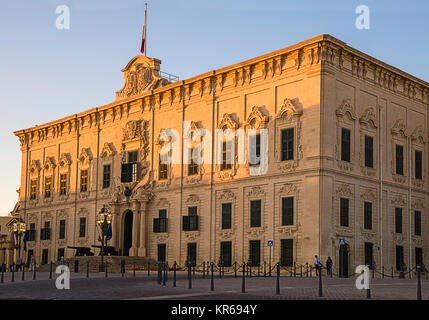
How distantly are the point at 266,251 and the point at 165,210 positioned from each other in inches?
408

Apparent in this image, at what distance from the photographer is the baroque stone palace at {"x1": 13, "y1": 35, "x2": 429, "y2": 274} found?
38.9 metres

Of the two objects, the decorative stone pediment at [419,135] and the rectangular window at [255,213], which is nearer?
the rectangular window at [255,213]

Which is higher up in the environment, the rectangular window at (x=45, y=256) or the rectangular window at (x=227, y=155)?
the rectangular window at (x=227, y=155)

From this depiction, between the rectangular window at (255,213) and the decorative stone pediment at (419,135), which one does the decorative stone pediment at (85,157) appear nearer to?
the rectangular window at (255,213)

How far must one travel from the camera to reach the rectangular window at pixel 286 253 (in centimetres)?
3891

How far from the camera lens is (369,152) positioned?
136 feet

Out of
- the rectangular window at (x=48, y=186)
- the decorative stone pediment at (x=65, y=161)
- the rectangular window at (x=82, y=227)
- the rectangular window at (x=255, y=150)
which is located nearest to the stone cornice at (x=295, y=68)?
the rectangular window at (x=255, y=150)

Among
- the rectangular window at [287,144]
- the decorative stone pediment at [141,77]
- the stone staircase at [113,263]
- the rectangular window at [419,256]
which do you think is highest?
the decorative stone pediment at [141,77]

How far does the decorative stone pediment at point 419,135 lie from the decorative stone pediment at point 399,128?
1000 mm

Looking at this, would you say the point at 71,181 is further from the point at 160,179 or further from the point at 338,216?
the point at 338,216

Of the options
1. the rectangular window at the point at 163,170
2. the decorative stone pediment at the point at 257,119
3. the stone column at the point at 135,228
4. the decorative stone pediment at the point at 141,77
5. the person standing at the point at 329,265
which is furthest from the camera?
the decorative stone pediment at the point at 141,77

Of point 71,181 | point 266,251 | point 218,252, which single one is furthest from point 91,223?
point 266,251

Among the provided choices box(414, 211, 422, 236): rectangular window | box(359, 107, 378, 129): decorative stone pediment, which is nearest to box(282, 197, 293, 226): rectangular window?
box(359, 107, 378, 129): decorative stone pediment

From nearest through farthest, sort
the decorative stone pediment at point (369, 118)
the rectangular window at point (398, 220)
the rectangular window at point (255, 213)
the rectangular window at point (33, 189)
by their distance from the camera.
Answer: the decorative stone pediment at point (369, 118)
the rectangular window at point (255, 213)
the rectangular window at point (398, 220)
the rectangular window at point (33, 189)
